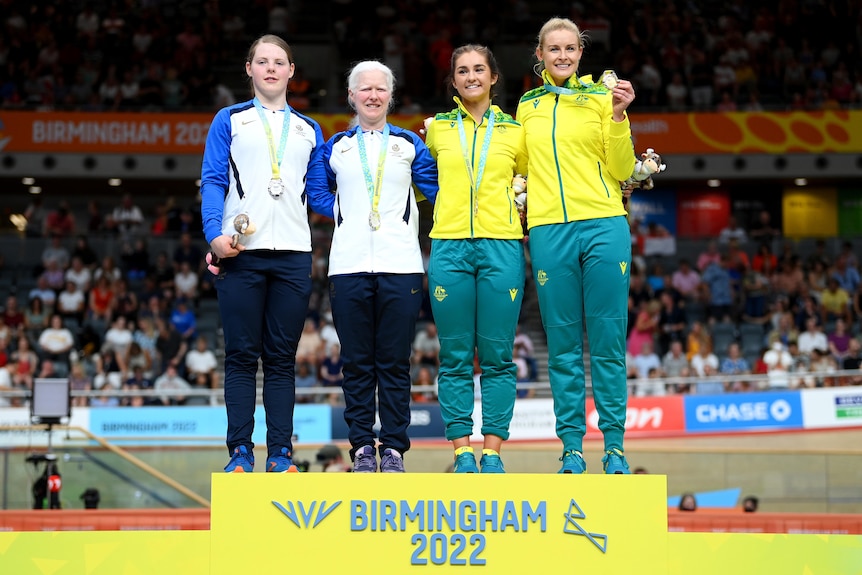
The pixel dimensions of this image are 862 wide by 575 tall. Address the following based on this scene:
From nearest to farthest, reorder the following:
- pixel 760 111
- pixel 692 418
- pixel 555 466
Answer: pixel 555 466, pixel 692 418, pixel 760 111

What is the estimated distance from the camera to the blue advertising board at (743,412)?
15.4 m

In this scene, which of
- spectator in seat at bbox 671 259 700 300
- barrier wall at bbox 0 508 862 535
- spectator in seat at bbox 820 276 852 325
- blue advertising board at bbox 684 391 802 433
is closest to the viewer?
barrier wall at bbox 0 508 862 535

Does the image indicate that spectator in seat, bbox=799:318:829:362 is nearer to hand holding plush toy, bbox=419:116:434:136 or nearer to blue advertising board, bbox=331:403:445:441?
blue advertising board, bbox=331:403:445:441

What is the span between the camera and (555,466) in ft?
43.4

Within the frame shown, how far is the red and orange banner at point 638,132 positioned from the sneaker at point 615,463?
15.9m

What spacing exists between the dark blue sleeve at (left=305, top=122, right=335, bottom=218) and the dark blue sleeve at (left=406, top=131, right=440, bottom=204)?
0.43 metres

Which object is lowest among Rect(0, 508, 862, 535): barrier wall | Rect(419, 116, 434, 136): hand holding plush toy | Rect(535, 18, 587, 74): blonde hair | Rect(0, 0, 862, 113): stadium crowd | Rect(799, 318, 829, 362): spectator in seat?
Rect(0, 508, 862, 535): barrier wall

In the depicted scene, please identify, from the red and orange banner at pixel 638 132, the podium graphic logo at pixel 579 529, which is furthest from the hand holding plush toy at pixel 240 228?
the red and orange banner at pixel 638 132

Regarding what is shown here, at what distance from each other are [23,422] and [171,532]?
9.93 meters

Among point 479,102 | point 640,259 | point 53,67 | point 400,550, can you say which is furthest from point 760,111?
point 400,550

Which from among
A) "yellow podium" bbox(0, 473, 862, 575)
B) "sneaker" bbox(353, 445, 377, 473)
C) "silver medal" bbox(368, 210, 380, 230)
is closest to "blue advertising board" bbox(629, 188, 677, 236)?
"silver medal" bbox(368, 210, 380, 230)

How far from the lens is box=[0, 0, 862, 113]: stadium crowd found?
859 inches

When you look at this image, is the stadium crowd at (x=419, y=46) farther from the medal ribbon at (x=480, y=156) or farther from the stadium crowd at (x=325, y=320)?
the medal ribbon at (x=480, y=156)

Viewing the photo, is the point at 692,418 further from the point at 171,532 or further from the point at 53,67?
the point at 53,67
